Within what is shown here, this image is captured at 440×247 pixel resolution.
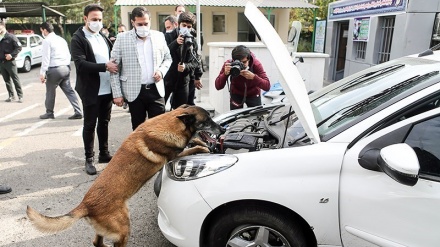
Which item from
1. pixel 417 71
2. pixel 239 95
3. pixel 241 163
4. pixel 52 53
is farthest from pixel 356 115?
pixel 52 53

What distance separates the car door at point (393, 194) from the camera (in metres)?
1.74

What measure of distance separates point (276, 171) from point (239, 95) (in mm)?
2291

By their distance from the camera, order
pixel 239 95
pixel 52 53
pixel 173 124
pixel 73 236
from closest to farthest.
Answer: pixel 173 124, pixel 73 236, pixel 239 95, pixel 52 53

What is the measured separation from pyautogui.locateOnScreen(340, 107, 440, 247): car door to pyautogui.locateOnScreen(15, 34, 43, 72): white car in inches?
569

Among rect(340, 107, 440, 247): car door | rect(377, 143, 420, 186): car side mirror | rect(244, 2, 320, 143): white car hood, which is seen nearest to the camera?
rect(377, 143, 420, 186): car side mirror

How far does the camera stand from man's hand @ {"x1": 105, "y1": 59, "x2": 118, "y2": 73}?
359cm

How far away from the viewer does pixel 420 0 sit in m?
7.71

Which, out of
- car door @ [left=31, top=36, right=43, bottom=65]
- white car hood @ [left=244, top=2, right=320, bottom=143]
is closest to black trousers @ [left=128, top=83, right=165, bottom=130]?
white car hood @ [left=244, top=2, right=320, bottom=143]

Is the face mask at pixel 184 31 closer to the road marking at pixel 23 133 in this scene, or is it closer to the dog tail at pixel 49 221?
the dog tail at pixel 49 221

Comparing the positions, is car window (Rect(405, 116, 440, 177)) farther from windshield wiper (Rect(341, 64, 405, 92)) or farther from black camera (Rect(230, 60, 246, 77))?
black camera (Rect(230, 60, 246, 77))

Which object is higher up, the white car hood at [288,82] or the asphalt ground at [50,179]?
the white car hood at [288,82]

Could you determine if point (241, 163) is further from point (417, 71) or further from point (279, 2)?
point (279, 2)

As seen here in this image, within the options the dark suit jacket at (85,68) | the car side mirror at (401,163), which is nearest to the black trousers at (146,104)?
the dark suit jacket at (85,68)

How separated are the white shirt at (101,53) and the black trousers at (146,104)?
1.26 ft
